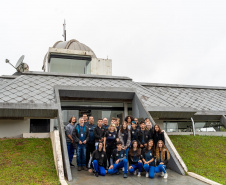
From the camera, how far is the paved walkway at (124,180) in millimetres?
7028

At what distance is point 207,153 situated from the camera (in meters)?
10.7

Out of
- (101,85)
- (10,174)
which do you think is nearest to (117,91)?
(101,85)

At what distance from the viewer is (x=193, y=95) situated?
18.0 metres

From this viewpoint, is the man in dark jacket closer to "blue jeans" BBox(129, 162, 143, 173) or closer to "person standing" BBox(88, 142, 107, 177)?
"person standing" BBox(88, 142, 107, 177)

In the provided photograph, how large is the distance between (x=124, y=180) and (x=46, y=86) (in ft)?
27.4

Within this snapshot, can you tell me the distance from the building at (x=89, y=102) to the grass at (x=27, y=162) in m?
1.28

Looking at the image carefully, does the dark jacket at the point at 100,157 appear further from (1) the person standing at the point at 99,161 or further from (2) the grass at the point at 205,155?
(2) the grass at the point at 205,155

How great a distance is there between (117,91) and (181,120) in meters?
5.28

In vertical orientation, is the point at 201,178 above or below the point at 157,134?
below

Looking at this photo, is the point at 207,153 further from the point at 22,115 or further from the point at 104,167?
the point at 22,115

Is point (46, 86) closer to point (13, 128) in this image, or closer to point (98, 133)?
point (13, 128)

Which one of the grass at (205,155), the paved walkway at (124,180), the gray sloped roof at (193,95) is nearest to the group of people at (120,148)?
the paved walkway at (124,180)

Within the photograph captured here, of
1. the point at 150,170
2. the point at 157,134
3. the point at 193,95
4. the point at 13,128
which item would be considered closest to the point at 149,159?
the point at 150,170

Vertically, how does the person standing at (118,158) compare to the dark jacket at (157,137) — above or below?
below
